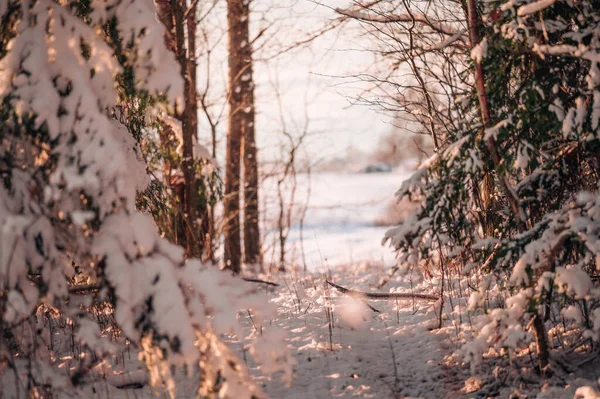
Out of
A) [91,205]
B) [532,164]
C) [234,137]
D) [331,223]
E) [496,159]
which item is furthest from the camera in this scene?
[331,223]

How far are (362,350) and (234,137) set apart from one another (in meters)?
6.59

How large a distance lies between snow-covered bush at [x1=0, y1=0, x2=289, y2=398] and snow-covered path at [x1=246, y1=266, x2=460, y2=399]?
0.84 meters

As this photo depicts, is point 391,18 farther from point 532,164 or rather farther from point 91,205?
point 91,205

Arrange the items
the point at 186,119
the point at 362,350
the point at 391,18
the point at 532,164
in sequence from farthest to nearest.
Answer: the point at 186,119 → the point at 391,18 → the point at 362,350 → the point at 532,164

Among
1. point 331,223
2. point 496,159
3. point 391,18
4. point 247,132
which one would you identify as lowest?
point 331,223

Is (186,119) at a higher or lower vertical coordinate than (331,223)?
higher

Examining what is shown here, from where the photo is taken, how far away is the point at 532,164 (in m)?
3.60

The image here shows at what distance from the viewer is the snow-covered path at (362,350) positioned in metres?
4.08

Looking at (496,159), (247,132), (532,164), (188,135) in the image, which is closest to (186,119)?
(188,135)

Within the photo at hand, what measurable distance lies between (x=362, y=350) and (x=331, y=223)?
58.3 ft

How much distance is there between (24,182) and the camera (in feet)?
9.55

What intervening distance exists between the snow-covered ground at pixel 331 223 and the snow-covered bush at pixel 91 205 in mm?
1457

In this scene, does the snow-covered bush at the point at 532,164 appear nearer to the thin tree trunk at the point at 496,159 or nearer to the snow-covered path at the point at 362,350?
the thin tree trunk at the point at 496,159

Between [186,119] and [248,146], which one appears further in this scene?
[248,146]
